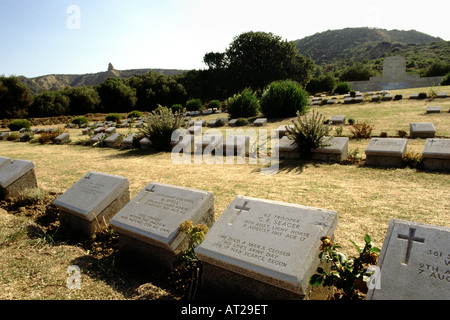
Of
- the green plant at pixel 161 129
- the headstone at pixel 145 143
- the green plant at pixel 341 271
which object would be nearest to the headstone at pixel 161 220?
the green plant at pixel 341 271

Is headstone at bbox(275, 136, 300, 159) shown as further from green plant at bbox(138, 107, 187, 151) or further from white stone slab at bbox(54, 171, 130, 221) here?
white stone slab at bbox(54, 171, 130, 221)

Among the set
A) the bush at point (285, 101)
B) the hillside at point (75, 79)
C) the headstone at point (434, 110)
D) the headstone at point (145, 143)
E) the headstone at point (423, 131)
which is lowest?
the headstone at point (145, 143)

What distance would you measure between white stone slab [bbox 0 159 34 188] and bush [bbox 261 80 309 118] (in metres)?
10.4

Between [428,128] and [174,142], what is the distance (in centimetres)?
673

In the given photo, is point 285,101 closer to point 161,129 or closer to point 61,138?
point 161,129

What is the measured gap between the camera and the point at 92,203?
349cm

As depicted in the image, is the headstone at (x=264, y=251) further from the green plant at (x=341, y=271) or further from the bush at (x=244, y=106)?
the bush at (x=244, y=106)

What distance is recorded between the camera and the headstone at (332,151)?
5855 mm

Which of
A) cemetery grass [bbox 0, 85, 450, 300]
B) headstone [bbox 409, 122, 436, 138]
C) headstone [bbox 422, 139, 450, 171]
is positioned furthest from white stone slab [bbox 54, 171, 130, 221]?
headstone [bbox 409, 122, 436, 138]

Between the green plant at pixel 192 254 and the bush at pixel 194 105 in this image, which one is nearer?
the green plant at pixel 192 254

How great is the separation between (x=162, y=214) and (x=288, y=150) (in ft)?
13.9

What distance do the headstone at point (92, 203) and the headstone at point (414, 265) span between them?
121 inches

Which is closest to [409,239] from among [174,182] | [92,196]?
[92,196]

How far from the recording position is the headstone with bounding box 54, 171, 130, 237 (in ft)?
11.3
